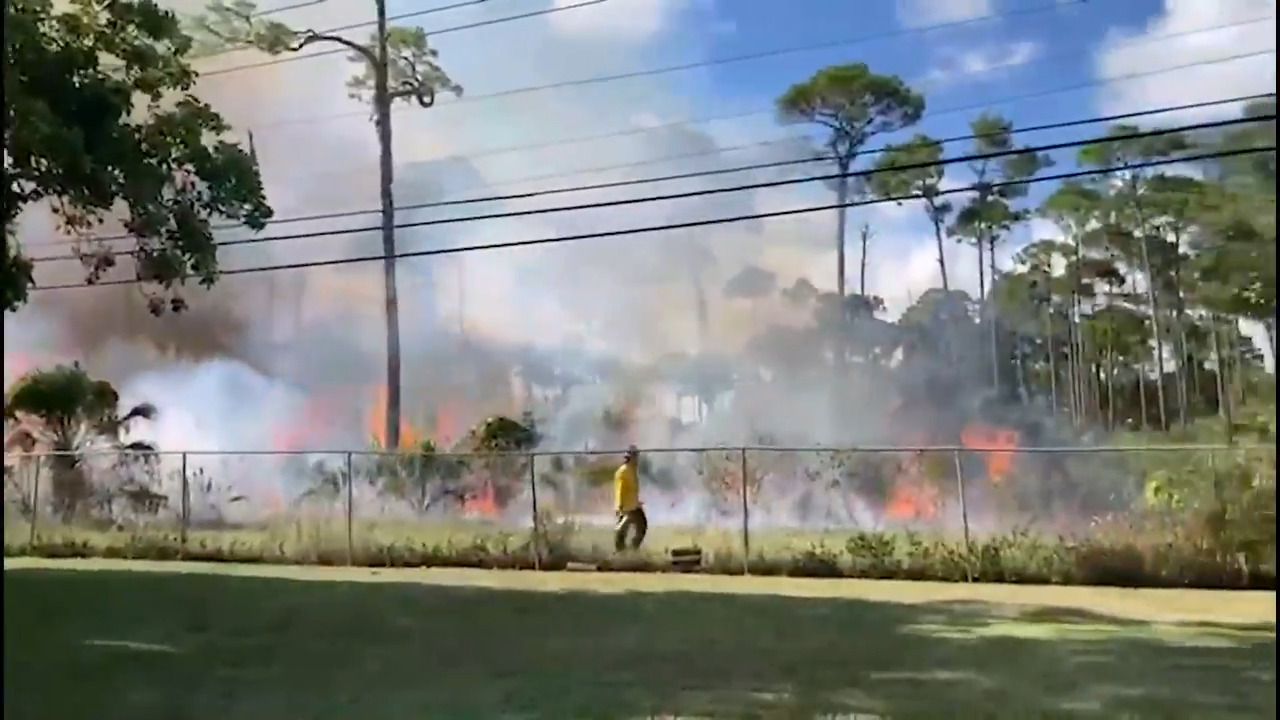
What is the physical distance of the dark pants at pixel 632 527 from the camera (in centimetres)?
278

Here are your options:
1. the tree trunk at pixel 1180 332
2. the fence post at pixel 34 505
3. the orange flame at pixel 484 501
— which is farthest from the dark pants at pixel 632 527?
the fence post at pixel 34 505

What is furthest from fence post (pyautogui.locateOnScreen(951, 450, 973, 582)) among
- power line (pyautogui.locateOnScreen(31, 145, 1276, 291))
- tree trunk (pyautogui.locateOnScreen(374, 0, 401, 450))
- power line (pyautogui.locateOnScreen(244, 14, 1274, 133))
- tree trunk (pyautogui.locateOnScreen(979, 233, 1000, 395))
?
tree trunk (pyautogui.locateOnScreen(374, 0, 401, 450))

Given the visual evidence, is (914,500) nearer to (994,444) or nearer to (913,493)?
(913,493)

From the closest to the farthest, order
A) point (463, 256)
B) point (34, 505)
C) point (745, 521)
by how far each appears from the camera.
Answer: point (745, 521)
point (463, 256)
point (34, 505)

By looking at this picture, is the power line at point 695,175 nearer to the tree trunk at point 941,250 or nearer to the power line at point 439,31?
the tree trunk at point 941,250

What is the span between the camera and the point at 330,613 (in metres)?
2.86

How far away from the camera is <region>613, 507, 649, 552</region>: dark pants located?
2.78 metres

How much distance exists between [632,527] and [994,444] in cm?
80

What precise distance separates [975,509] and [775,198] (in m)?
0.79

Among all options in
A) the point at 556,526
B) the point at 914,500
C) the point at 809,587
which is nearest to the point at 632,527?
the point at 556,526

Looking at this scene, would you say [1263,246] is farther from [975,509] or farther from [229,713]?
[229,713]

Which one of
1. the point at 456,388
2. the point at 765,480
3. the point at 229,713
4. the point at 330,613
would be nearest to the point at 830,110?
the point at 765,480

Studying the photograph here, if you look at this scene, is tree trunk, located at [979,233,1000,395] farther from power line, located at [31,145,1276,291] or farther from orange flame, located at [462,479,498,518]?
orange flame, located at [462,479,498,518]

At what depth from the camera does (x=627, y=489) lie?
2.78 meters
